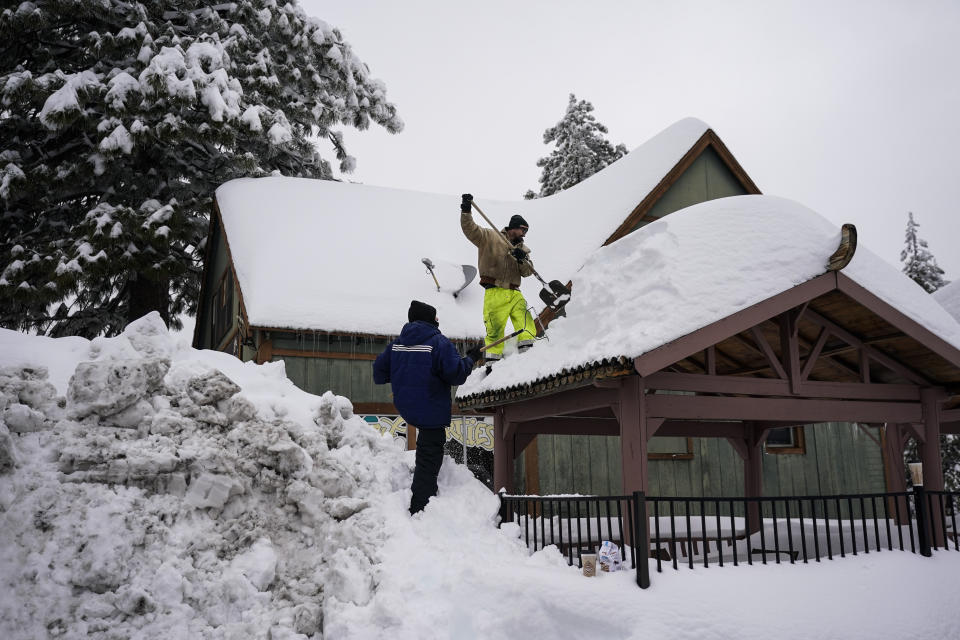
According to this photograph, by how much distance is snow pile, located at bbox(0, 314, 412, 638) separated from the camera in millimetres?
5062

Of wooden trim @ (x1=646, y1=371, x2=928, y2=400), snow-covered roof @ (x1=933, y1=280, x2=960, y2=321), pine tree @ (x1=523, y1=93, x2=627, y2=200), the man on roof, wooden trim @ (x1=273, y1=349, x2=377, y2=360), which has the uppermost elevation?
pine tree @ (x1=523, y1=93, x2=627, y2=200)

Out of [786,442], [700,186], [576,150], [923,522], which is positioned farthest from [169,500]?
[576,150]

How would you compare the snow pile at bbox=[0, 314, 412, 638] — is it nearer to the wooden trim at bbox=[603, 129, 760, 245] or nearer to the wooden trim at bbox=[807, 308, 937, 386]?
the wooden trim at bbox=[807, 308, 937, 386]

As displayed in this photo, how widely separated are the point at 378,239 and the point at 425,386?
7.75 metres

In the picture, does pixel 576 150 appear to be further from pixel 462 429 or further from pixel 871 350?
pixel 871 350

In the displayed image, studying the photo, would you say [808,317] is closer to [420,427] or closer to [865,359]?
[865,359]

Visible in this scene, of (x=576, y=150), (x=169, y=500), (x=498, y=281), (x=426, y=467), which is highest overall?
(x=576, y=150)

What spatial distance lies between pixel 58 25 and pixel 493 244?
1275 cm

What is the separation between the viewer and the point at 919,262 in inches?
1035

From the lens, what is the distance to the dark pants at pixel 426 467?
6746mm

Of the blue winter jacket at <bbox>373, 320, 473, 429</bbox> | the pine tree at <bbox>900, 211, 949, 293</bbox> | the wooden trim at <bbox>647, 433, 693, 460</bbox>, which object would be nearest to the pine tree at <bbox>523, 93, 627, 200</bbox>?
the pine tree at <bbox>900, 211, 949, 293</bbox>

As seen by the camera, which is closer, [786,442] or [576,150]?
[786,442]

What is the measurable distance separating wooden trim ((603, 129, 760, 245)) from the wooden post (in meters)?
5.57

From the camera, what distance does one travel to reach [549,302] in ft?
29.2
